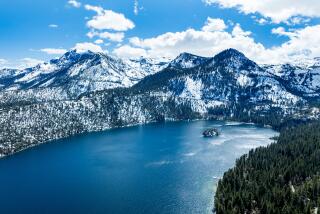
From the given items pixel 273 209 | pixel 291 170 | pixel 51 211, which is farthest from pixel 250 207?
pixel 51 211

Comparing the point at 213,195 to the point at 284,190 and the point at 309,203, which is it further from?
the point at 309,203

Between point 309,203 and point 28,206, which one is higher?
point 309,203

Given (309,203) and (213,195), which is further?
(213,195)

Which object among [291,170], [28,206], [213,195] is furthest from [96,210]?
[291,170]

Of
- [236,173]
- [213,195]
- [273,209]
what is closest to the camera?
[273,209]

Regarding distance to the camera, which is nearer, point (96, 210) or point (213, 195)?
point (96, 210)

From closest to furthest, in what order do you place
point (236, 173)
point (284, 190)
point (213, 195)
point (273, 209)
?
point (273, 209) → point (284, 190) → point (213, 195) → point (236, 173)

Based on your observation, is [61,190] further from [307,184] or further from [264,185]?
[307,184]

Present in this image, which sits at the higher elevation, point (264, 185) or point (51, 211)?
point (264, 185)

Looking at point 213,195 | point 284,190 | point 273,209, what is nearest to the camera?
point 273,209
